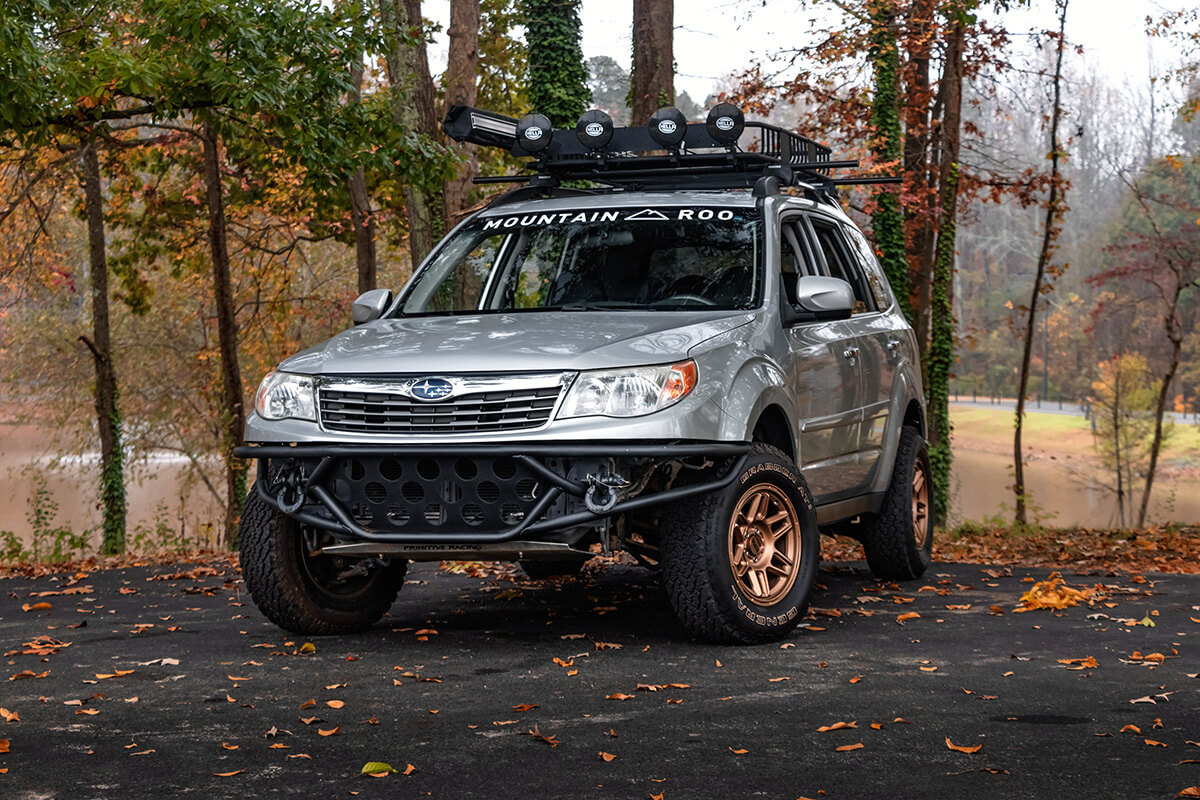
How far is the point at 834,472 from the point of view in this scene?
25.6 feet

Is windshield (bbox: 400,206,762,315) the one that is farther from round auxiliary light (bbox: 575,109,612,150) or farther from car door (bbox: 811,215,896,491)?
car door (bbox: 811,215,896,491)

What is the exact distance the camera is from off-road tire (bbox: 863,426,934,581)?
29.1 ft

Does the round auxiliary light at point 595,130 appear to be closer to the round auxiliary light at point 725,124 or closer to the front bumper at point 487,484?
the round auxiliary light at point 725,124

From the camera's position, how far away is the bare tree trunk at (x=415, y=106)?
16.7 m

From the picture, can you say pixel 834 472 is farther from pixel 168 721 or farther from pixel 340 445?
pixel 168 721

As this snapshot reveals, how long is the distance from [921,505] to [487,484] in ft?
14.6

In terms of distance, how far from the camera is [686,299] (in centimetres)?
714

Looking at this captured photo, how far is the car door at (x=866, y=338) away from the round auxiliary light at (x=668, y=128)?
1.03 meters

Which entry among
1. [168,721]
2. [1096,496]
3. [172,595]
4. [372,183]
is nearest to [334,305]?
[372,183]

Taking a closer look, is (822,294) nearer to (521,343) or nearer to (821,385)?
(821,385)

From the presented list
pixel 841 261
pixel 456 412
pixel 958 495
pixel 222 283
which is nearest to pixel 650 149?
pixel 841 261

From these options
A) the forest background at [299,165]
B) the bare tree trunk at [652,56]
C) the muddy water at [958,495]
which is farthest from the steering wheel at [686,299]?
the muddy water at [958,495]

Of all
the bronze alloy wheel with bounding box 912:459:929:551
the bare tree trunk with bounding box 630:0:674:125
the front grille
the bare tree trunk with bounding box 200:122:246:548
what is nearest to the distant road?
the bare tree trunk with bounding box 200:122:246:548

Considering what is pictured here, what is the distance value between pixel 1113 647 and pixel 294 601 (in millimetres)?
3904
